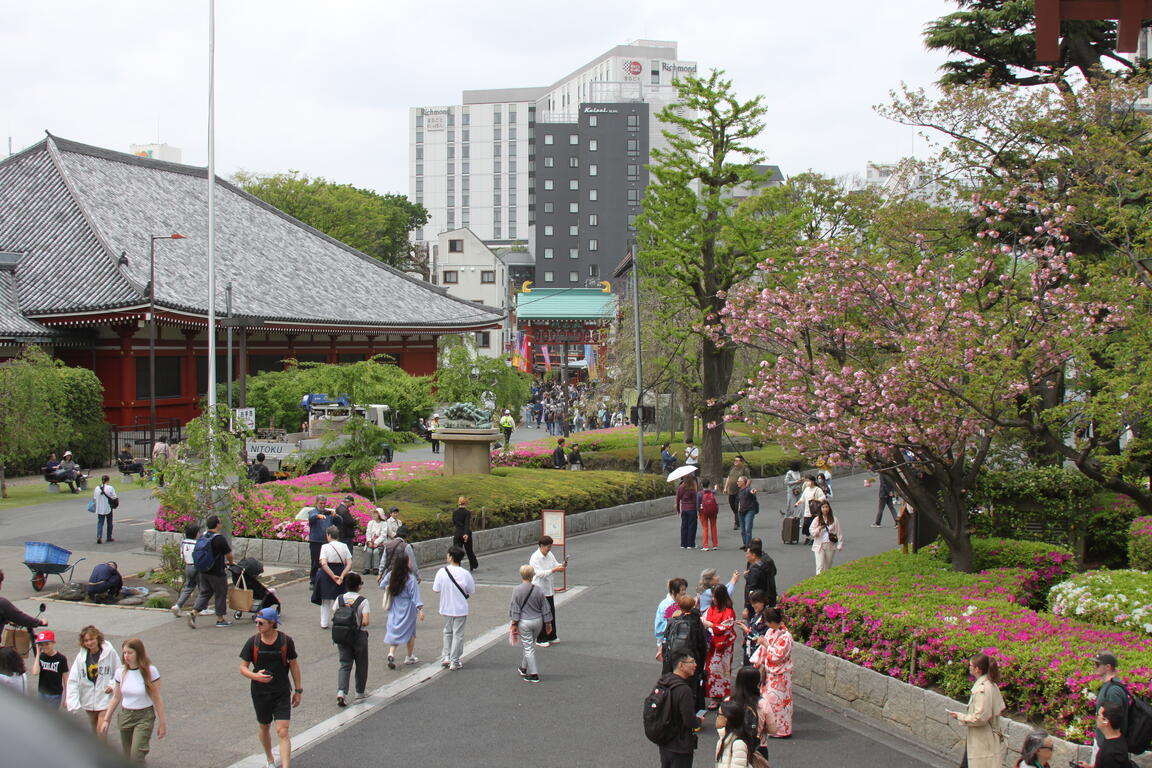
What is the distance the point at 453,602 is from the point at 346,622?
1.89 m

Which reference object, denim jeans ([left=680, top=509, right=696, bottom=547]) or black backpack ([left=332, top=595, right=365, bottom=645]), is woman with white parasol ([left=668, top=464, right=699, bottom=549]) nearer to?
denim jeans ([left=680, top=509, right=696, bottom=547])

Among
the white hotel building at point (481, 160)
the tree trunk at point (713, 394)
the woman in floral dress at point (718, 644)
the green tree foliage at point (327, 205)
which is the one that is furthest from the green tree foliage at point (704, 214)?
the white hotel building at point (481, 160)

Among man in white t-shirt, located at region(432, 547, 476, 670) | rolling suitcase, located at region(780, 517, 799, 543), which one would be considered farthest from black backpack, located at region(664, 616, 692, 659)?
rolling suitcase, located at region(780, 517, 799, 543)

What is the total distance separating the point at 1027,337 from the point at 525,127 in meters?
129

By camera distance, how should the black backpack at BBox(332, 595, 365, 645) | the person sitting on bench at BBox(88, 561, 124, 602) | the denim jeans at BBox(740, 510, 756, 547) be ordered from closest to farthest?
the black backpack at BBox(332, 595, 365, 645) < the person sitting on bench at BBox(88, 561, 124, 602) < the denim jeans at BBox(740, 510, 756, 547)

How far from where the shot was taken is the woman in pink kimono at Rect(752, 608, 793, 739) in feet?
36.1

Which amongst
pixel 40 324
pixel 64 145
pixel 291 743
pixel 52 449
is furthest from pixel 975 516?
pixel 64 145

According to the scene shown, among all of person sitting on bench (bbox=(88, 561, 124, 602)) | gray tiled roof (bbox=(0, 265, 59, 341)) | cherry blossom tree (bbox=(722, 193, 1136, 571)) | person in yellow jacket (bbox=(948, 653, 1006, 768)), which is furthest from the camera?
gray tiled roof (bbox=(0, 265, 59, 341))

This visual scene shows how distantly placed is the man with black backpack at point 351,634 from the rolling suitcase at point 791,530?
1381 centimetres

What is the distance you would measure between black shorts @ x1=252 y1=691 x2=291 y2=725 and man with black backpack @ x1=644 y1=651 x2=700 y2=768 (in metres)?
3.60

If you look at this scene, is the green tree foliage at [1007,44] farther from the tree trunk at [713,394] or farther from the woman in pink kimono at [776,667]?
the woman in pink kimono at [776,667]

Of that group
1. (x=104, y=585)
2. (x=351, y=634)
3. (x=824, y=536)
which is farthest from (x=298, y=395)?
(x=351, y=634)

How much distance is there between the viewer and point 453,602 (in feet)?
43.3

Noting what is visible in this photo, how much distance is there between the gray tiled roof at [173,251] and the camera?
1626 inches
